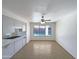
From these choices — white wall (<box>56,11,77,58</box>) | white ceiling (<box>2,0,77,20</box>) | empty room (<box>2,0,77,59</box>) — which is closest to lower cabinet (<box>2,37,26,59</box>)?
empty room (<box>2,0,77,59</box>)

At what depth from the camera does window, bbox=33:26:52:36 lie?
13.6 meters

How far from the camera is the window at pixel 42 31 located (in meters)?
13.6

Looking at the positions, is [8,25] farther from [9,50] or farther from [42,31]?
[42,31]

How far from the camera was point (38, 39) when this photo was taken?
1355 centimetres

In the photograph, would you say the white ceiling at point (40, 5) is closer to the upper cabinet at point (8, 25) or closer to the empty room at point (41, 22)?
the empty room at point (41, 22)

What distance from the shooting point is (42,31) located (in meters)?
13.7

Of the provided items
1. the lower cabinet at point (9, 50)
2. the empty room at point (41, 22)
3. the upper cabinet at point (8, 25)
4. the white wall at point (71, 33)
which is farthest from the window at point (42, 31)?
the upper cabinet at point (8, 25)

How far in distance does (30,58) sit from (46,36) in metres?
8.32

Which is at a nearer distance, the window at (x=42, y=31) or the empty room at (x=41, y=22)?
the empty room at (x=41, y=22)

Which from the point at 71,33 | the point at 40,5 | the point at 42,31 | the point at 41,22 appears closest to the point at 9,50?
the point at 40,5

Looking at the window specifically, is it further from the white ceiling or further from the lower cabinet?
the white ceiling

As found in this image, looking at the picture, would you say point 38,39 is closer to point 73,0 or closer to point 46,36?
point 46,36

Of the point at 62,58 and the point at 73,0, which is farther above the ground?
the point at 73,0

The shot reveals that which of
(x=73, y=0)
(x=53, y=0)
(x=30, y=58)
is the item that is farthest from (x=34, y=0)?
(x=30, y=58)
